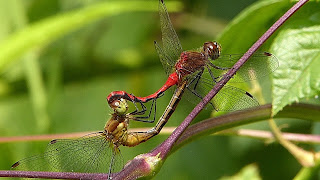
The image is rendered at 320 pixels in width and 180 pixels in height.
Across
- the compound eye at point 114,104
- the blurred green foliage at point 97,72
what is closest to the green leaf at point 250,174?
the blurred green foliage at point 97,72

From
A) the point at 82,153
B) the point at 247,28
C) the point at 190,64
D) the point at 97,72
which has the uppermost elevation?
the point at 247,28

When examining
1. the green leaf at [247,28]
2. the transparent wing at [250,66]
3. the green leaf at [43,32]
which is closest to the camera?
the transparent wing at [250,66]

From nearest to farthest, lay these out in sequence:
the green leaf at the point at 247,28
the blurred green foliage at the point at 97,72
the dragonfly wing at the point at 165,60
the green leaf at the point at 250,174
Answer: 1. the green leaf at the point at 247,28
2. the dragonfly wing at the point at 165,60
3. the green leaf at the point at 250,174
4. the blurred green foliage at the point at 97,72

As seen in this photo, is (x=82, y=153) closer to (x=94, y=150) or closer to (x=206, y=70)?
(x=94, y=150)

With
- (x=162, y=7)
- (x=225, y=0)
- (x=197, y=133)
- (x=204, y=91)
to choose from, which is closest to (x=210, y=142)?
(x=225, y=0)

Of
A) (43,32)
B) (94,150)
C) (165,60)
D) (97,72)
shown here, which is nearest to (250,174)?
(165,60)

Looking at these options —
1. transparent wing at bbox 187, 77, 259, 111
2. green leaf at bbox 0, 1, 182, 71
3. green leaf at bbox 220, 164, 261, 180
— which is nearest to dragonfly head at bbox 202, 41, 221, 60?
transparent wing at bbox 187, 77, 259, 111

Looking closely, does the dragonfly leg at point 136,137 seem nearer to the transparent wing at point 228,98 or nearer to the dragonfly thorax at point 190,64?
the transparent wing at point 228,98

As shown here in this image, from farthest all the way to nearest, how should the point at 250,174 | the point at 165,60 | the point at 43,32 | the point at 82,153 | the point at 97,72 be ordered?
the point at 97,72
the point at 43,32
the point at 250,174
the point at 165,60
the point at 82,153

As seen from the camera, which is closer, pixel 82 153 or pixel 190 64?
pixel 82 153
